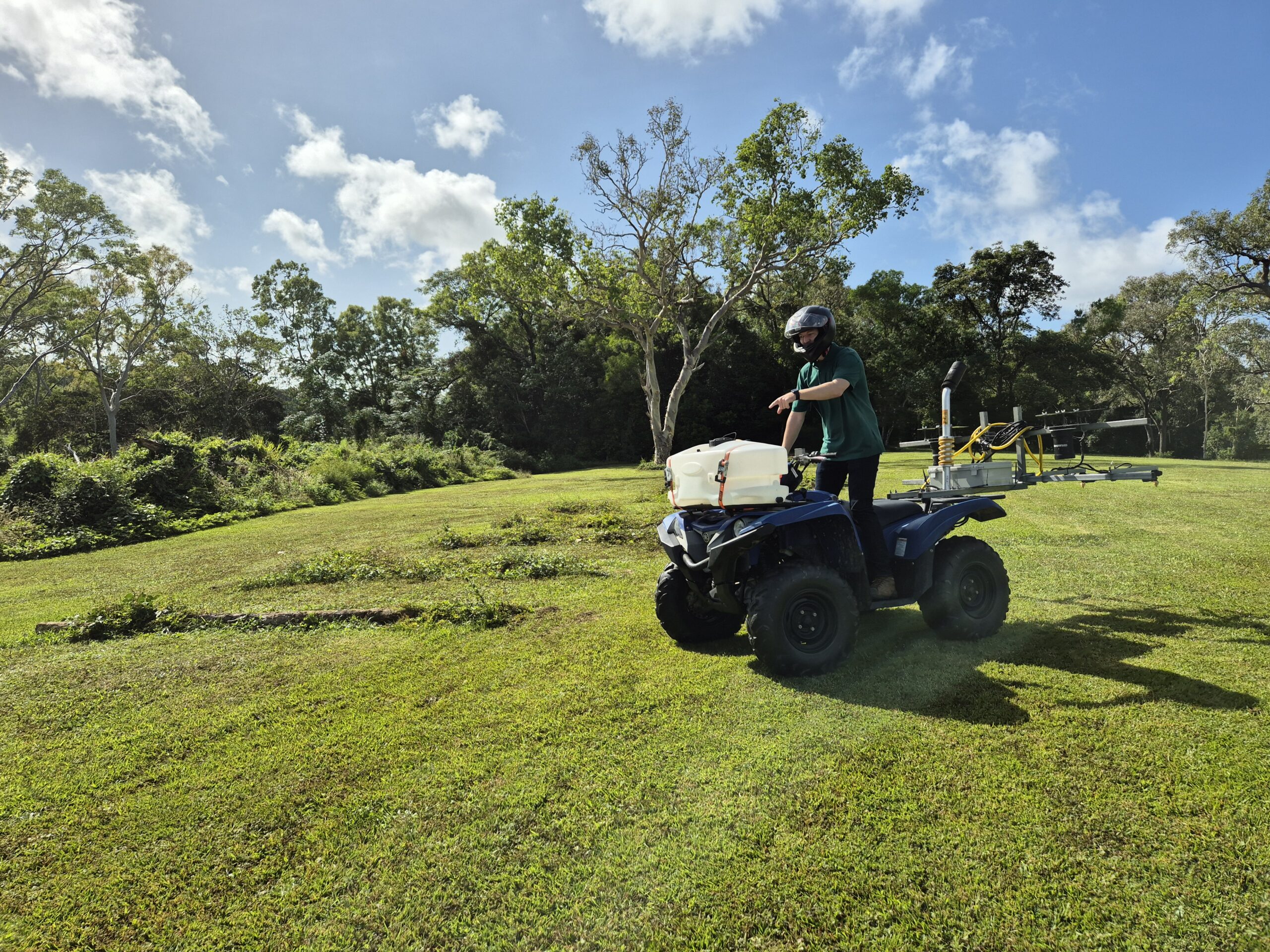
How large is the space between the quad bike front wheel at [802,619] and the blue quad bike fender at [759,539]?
0.73 feet

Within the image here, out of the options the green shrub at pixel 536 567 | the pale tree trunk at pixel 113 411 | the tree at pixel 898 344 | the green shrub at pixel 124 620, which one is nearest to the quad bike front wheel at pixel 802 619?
the green shrub at pixel 536 567

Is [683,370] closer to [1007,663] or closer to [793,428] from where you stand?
[793,428]

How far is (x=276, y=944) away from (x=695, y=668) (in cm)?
265

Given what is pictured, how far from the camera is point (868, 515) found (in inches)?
164

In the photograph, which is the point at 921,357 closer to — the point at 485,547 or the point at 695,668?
the point at 485,547

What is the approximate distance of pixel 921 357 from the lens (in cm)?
3388

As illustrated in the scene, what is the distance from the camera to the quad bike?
3.81m

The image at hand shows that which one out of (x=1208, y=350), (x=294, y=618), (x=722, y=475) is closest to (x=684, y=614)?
(x=722, y=475)

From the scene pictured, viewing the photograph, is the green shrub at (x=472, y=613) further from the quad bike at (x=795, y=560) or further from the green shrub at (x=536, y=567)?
the quad bike at (x=795, y=560)

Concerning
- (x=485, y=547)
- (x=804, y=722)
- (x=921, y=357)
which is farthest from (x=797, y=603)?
(x=921, y=357)

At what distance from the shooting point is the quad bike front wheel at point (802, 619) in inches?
148

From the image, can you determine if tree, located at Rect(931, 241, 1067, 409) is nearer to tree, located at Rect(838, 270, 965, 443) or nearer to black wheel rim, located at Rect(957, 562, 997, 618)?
tree, located at Rect(838, 270, 965, 443)

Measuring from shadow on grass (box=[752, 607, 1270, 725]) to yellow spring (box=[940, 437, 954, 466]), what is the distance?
1.29 m

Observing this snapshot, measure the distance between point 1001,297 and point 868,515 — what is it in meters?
36.0
